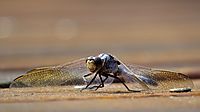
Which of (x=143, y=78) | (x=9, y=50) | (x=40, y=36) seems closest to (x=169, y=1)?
(x=40, y=36)

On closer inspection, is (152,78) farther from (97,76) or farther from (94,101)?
(94,101)

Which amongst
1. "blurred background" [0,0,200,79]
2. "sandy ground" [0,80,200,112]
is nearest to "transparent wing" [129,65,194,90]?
"sandy ground" [0,80,200,112]

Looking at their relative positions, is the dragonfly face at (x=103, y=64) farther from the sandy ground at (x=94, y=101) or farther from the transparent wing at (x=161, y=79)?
the sandy ground at (x=94, y=101)

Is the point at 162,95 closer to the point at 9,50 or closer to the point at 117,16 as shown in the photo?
the point at 9,50

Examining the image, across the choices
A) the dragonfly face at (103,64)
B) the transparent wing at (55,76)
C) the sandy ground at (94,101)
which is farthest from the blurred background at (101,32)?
the sandy ground at (94,101)

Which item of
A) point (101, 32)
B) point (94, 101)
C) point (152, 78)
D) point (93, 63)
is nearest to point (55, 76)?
point (93, 63)

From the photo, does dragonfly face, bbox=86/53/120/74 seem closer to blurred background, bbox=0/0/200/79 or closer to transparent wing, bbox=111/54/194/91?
transparent wing, bbox=111/54/194/91
